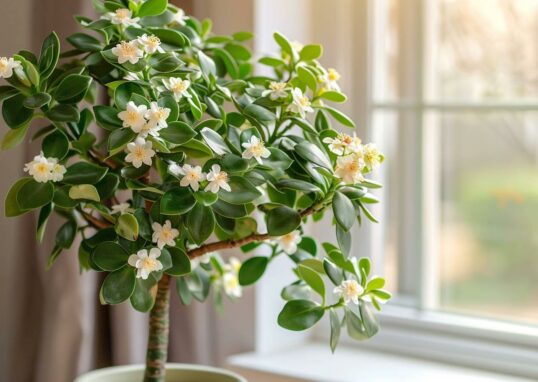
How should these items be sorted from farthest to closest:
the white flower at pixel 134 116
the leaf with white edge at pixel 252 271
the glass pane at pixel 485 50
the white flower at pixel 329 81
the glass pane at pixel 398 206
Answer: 1. the glass pane at pixel 398 206
2. the glass pane at pixel 485 50
3. the leaf with white edge at pixel 252 271
4. the white flower at pixel 329 81
5. the white flower at pixel 134 116

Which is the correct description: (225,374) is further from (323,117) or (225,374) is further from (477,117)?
(477,117)

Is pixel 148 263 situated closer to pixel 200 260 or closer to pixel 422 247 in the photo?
pixel 200 260

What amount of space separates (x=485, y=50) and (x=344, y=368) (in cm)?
74

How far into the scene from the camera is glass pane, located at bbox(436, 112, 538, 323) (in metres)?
1.87

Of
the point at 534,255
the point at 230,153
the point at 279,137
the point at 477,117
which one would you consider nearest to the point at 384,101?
the point at 477,117

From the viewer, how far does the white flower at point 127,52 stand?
1145mm

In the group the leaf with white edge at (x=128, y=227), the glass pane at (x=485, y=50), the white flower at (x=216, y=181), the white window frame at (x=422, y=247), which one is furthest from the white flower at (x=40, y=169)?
the glass pane at (x=485, y=50)

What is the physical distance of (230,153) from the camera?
3.77ft

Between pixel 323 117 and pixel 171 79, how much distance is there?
0.95ft

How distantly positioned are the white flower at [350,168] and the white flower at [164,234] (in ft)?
0.76

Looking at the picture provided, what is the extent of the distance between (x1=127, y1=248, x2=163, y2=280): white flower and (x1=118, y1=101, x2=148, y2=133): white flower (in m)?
0.16

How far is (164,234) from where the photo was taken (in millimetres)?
1154

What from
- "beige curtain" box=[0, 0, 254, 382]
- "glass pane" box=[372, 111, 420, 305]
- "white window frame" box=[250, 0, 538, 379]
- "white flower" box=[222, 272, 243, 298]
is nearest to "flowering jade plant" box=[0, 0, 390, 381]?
"white flower" box=[222, 272, 243, 298]

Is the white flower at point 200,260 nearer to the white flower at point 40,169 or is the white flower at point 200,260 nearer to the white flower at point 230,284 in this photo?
the white flower at point 230,284
